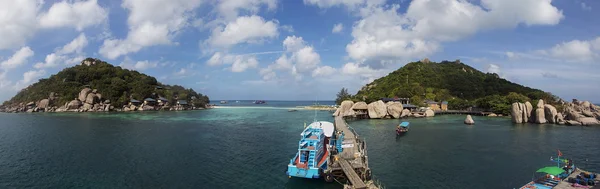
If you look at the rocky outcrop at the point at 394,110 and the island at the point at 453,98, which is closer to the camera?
the island at the point at 453,98

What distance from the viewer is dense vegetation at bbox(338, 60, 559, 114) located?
12098cm

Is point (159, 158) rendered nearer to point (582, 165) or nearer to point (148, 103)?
point (582, 165)

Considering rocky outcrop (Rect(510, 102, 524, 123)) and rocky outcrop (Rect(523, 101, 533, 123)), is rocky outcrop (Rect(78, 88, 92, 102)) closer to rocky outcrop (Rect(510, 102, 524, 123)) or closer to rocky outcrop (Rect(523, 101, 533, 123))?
rocky outcrop (Rect(510, 102, 524, 123))

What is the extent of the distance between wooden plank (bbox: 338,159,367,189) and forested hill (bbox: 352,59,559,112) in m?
96.6

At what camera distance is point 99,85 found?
457 ft

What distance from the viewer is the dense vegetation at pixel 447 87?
121m

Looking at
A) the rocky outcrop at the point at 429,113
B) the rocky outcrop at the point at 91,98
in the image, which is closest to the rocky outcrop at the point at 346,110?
the rocky outcrop at the point at 429,113

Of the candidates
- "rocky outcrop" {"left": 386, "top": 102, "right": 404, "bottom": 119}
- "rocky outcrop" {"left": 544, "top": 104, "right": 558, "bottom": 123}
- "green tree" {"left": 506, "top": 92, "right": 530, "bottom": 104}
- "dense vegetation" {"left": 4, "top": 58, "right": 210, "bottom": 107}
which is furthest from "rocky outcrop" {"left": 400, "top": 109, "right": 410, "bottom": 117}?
"dense vegetation" {"left": 4, "top": 58, "right": 210, "bottom": 107}

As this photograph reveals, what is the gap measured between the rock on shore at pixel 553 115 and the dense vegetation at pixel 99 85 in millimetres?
143624

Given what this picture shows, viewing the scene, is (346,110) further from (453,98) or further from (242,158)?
(242,158)

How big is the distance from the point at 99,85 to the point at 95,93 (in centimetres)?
603

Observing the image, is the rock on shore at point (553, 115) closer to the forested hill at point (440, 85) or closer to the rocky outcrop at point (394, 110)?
the rocky outcrop at point (394, 110)

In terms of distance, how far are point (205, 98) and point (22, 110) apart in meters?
80.0

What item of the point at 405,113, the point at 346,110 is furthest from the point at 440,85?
the point at 346,110
